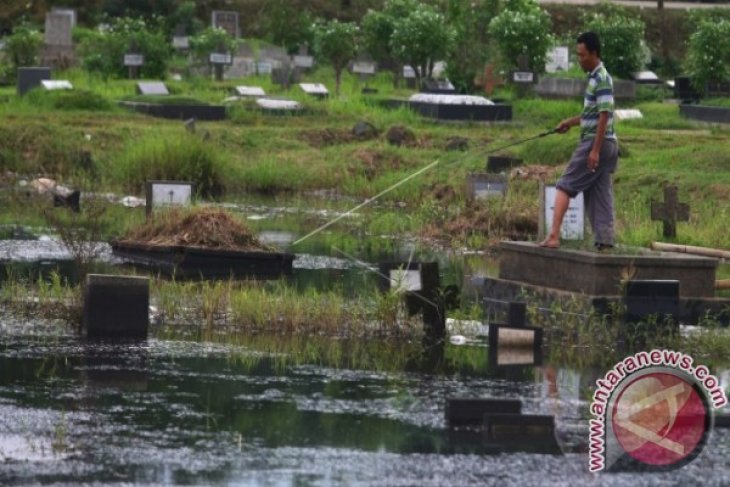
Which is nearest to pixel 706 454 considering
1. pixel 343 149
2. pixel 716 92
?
pixel 343 149

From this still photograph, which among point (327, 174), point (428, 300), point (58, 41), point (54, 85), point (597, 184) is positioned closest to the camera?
point (428, 300)

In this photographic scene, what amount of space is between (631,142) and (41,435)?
21549 mm

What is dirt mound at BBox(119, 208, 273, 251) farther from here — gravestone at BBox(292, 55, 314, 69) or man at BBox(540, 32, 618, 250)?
gravestone at BBox(292, 55, 314, 69)

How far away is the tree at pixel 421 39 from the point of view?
43969 mm

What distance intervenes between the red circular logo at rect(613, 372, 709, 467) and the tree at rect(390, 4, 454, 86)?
31574 millimetres

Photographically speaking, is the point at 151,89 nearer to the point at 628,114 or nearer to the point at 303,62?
the point at 628,114

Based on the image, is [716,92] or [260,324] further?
[716,92]

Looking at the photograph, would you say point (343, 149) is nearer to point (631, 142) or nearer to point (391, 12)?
point (631, 142)

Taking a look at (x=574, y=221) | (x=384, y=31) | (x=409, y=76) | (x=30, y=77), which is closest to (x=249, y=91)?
(x=30, y=77)

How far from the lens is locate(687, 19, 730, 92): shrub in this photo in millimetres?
39031

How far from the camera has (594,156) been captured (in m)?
16.2

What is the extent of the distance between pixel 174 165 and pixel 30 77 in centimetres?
1099

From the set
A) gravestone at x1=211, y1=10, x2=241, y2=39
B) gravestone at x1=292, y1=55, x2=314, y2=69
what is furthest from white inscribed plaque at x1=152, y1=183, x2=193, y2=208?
gravestone at x1=211, y1=10, x2=241, y2=39

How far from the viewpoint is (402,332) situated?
15938mm
